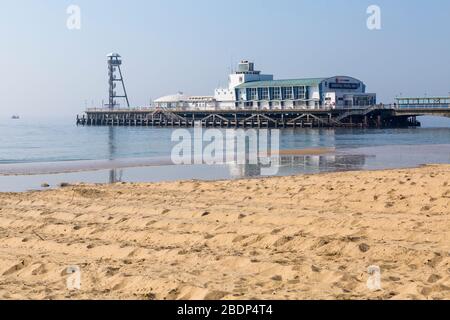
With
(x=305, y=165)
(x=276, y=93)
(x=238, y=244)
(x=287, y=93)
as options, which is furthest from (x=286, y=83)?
(x=238, y=244)

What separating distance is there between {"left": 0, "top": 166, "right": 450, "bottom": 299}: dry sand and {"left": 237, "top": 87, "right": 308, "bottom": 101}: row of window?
71996 millimetres

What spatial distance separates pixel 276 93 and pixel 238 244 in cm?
8087

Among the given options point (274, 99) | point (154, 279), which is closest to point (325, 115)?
point (274, 99)

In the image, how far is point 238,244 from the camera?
31.1 ft

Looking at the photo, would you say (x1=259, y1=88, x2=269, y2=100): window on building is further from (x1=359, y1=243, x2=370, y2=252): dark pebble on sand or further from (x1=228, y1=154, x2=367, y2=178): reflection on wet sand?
(x1=359, y1=243, x2=370, y2=252): dark pebble on sand

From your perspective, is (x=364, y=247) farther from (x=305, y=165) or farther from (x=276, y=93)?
(x=276, y=93)

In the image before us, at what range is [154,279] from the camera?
739 centimetres

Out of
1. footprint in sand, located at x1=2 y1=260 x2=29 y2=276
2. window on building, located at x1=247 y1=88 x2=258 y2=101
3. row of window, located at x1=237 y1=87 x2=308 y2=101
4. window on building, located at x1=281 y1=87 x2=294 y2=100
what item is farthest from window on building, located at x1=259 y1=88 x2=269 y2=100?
footprint in sand, located at x1=2 y1=260 x2=29 y2=276

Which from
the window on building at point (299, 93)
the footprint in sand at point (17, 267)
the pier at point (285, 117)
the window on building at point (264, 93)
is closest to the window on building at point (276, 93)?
the window on building at point (264, 93)

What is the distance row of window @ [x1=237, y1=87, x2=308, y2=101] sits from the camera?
86562 millimetres

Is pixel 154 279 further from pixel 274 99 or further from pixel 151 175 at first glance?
pixel 274 99

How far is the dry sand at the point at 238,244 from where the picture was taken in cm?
707

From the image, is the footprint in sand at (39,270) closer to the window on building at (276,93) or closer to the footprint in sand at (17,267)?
the footprint in sand at (17,267)
